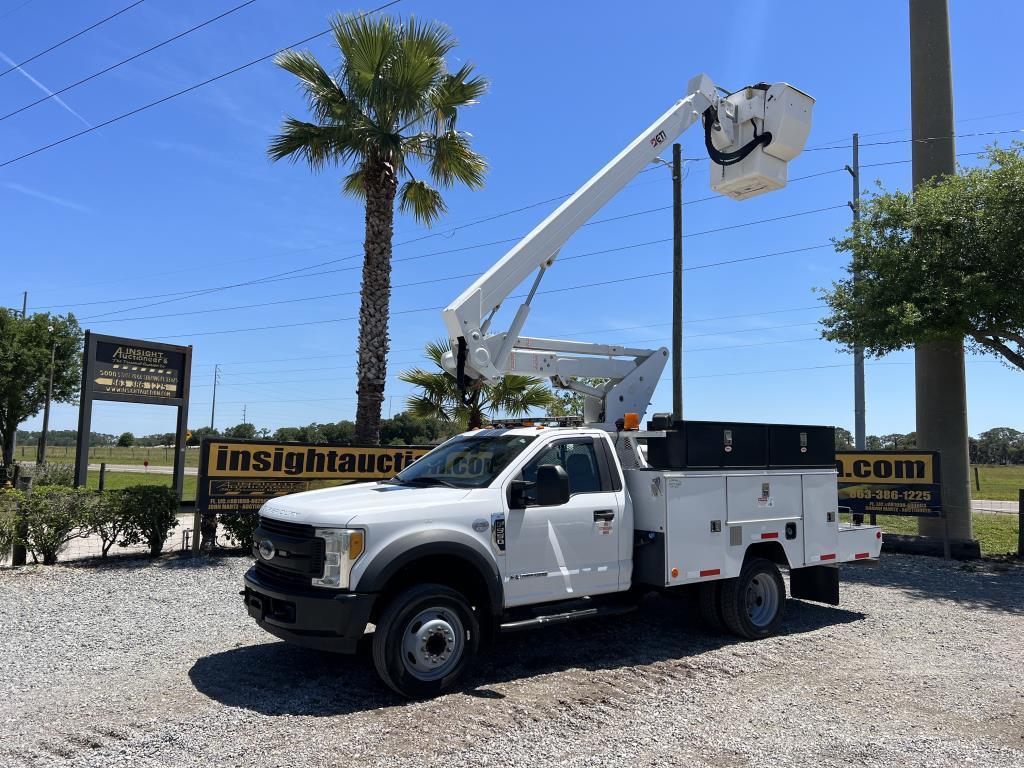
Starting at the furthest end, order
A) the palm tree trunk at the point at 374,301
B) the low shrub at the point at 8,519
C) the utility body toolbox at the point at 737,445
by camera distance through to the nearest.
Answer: the palm tree trunk at the point at 374,301
the low shrub at the point at 8,519
the utility body toolbox at the point at 737,445

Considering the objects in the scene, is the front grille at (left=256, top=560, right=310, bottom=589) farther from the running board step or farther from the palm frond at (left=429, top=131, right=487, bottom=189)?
the palm frond at (left=429, top=131, right=487, bottom=189)

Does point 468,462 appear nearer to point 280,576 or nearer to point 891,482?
point 280,576

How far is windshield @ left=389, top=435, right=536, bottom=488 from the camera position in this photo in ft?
20.6

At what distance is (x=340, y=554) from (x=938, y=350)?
1361cm

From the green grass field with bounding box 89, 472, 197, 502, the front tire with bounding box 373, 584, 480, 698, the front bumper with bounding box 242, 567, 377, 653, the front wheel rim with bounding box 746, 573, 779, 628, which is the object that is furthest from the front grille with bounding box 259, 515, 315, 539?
the green grass field with bounding box 89, 472, 197, 502

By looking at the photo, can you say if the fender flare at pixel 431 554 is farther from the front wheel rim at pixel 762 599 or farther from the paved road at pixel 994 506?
the paved road at pixel 994 506

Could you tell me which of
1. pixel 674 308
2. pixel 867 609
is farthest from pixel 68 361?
pixel 867 609

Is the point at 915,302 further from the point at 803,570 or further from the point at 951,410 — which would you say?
the point at 803,570

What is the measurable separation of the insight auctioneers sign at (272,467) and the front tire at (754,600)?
674cm

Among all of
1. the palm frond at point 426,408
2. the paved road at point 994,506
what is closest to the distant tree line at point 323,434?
the palm frond at point 426,408

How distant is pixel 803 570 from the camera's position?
28.7ft

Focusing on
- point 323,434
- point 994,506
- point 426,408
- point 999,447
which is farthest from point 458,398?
point 999,447

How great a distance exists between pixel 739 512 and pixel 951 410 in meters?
9.67

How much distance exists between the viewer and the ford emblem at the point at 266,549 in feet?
18.9
